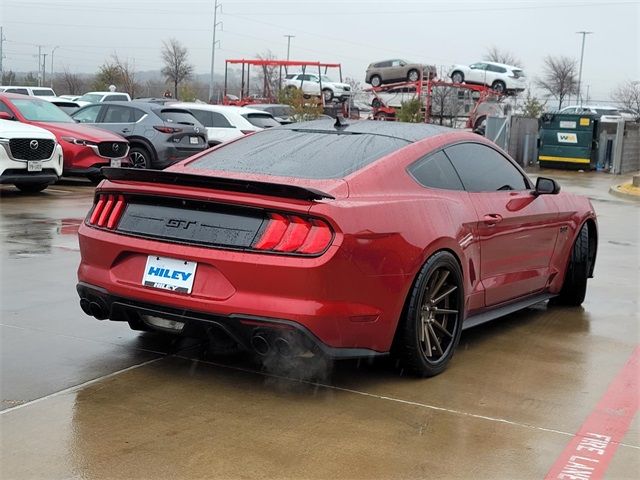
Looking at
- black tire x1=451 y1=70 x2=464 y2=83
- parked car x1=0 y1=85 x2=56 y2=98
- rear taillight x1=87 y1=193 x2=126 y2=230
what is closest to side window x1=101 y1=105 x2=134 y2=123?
rear taillight x1=87 y1=193 x2=126 y2=230

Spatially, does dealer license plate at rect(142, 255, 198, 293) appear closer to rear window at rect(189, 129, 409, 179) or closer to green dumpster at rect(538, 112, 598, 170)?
rear window at rect(189, 129, 409, 179)

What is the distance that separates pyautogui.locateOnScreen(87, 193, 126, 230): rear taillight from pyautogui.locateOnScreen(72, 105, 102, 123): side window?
12.5 m

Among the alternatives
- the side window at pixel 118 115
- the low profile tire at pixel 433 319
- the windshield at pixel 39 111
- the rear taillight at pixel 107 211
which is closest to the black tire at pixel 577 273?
the low profile tire at pixel 433 319

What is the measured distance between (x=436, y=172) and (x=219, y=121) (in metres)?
14.9

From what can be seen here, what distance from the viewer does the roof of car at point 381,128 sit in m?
5.30

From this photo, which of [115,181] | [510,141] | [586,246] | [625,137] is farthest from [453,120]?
[115,181]

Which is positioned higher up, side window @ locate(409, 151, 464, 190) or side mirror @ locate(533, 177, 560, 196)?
side window @ locate(409, 151, 464, 190)

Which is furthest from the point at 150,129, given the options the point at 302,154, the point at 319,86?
the point at 319,86

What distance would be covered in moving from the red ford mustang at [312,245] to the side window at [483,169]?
22 millimetres

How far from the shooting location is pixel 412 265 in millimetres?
4434

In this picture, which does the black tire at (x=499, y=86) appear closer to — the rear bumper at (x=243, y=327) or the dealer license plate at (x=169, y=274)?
the rear bumper at (x=243, y=327)

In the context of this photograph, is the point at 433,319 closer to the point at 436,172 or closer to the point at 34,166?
the point at 436,172

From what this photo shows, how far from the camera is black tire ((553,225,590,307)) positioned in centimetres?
673

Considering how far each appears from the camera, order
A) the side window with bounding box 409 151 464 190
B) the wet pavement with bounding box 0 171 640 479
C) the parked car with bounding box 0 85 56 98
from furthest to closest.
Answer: the parked car with bounding box 0 85 56 98, the side window with bounding box 409 151 464 190, the wet pavement with bounding box 0 171 640 479
